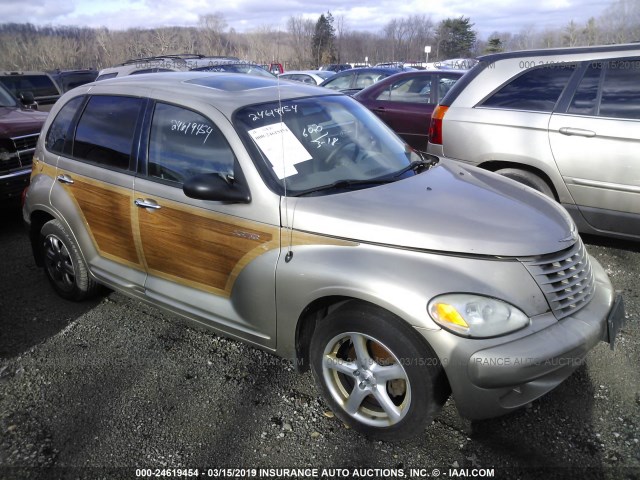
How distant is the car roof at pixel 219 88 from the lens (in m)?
3.06

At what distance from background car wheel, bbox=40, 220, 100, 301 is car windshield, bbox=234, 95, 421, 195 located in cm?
188

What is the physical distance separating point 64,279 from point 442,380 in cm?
324

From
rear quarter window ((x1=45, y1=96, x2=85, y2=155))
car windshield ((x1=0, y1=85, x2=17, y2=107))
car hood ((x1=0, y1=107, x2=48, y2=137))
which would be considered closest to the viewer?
rear quarter window ((x1=45, y1=96, x2=85, y2=155))

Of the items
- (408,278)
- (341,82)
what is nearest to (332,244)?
(408,278)

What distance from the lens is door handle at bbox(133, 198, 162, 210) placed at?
3.09m

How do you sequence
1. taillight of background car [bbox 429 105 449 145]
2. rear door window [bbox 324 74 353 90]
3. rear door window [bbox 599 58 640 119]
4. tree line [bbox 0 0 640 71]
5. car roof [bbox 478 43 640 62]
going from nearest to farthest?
rear door window [bbox 599 58 640 119] < car roof [bbox 478 43 640 62] < taillight of background car [bbox 429 105 449 145] < rear door window [bbox 324 74 353 90] < tree line [bbox 0 0 640 71]

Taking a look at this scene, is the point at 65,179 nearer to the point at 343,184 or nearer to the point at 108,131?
the point at 108,131

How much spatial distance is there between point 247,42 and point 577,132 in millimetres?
25028

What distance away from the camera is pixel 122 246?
3414 mm

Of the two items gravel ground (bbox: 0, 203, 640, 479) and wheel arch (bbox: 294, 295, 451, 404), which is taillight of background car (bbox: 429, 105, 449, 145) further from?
wheel arch (bbox: 294, 295, 451, 404)

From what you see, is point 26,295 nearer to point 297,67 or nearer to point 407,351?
point 407,351

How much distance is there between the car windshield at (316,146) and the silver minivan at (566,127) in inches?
65.5

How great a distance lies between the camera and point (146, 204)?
10.3 feet

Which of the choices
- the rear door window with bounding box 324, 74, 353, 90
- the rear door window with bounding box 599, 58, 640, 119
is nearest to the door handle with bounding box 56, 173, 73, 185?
the rear door window with bounding box 599, 58, 640, 119
